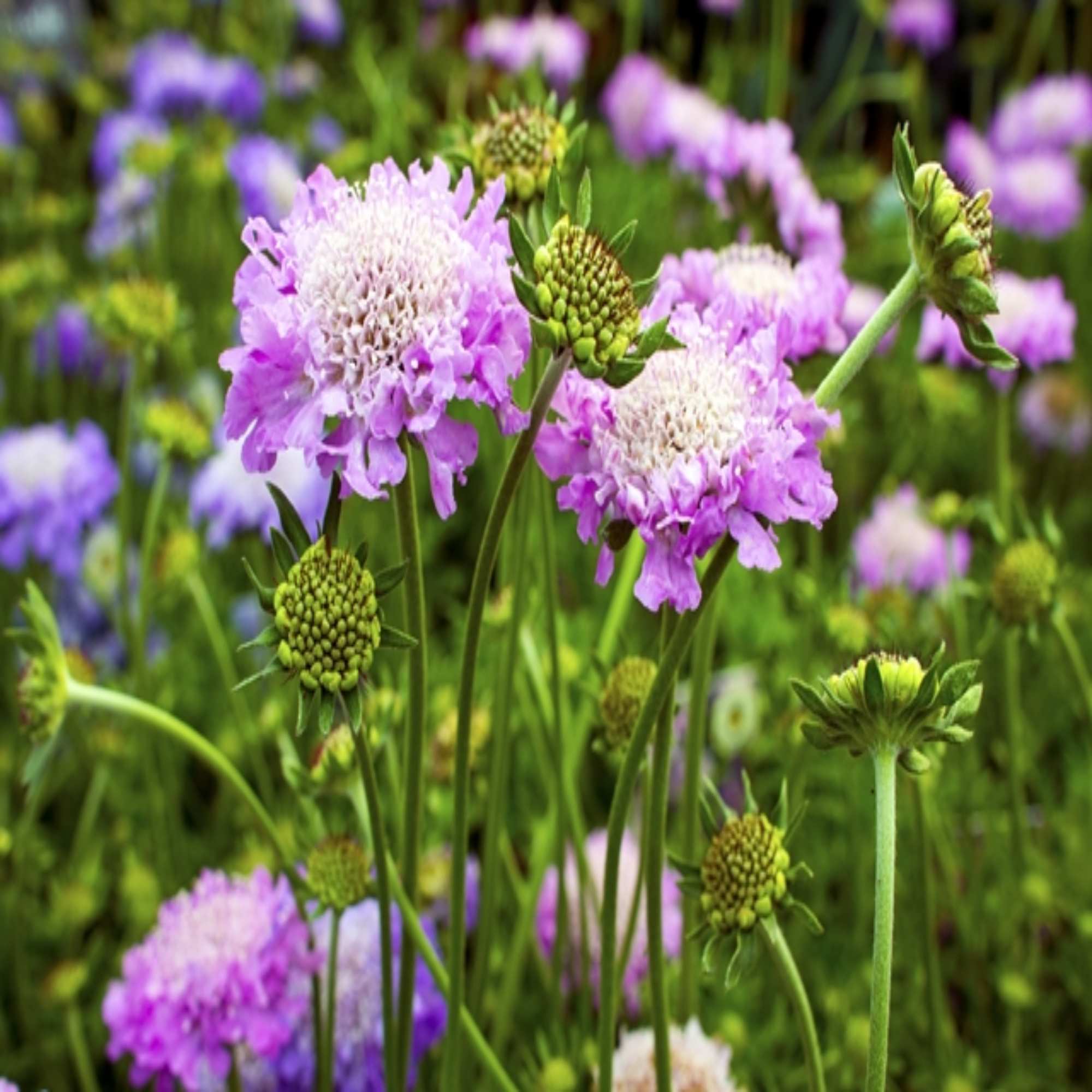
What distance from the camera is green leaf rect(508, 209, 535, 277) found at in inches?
22.0

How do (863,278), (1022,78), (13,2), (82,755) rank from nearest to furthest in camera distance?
(82,755) → (863,278) → (1022,78) → (13,2)

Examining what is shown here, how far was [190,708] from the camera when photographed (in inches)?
60.2

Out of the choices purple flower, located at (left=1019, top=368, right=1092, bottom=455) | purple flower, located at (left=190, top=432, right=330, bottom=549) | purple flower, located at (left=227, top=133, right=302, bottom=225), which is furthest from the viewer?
purple flower, located at (left=1019, top=368, right=1092, bottom=455)

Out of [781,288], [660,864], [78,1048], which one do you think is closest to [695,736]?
[660,864]

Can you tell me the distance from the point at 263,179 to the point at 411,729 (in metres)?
1.42

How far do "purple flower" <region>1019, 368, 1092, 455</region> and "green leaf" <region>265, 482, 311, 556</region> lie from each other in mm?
1699

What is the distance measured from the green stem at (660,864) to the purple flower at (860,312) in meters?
0.27

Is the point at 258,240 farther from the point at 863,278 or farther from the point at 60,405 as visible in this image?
the point at 863,278

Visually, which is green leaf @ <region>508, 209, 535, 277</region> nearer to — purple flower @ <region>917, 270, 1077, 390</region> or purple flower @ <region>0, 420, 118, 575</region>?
purple flower @ <region>917, 270, 1077, 390</region>

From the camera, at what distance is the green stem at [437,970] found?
670 mm

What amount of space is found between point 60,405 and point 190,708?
0.62m

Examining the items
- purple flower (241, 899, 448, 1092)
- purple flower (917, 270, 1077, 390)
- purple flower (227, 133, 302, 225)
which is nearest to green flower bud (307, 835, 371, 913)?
purple flower (241, 899, 448, 1092)

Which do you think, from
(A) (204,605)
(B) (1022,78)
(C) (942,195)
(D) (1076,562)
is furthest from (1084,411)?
(C) (942,195)

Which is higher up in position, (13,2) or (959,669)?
(13,2)
